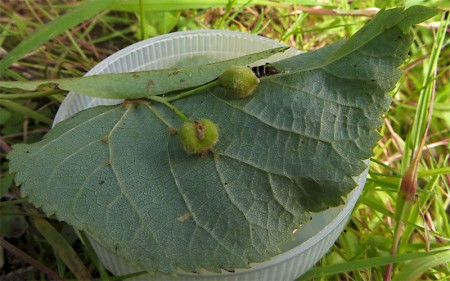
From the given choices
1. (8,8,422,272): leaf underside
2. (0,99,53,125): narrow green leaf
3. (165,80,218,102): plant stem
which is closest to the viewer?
(8,8,422,272): leaf underside

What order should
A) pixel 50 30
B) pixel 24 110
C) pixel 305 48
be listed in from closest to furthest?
pixel 50 30, pixel 24 110, pixel 305 48

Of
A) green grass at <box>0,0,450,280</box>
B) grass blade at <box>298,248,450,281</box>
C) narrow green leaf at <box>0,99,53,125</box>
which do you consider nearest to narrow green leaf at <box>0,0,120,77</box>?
green grass at <box>0,0,450,280</box>

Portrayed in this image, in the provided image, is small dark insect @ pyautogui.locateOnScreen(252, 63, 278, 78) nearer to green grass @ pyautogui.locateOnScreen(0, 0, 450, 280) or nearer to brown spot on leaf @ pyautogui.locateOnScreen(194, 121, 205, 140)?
brown spot on leaf @ pyautogui.locateOnScreen(194, 121, 205, 140)

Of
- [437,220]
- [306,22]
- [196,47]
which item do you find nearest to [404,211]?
[437,220]

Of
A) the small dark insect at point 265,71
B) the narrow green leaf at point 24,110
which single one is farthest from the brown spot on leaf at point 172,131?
the narrow green leaf at point 24,110

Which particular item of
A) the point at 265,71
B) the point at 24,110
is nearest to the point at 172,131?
the point at 265,71

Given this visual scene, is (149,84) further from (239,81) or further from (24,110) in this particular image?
(24,110)
